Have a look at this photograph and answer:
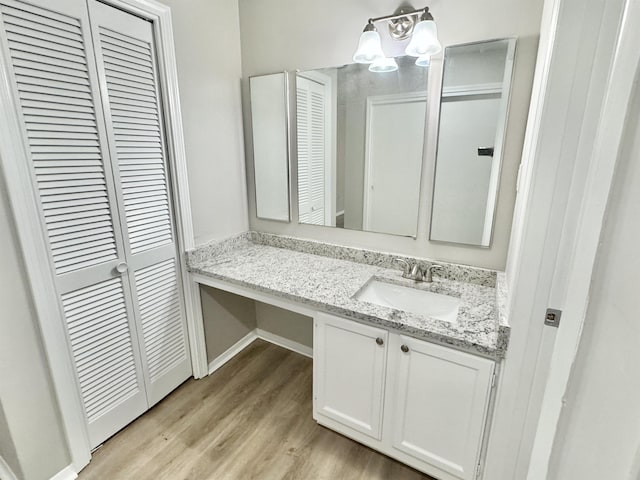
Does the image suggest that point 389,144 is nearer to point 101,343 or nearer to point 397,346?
point 397,346

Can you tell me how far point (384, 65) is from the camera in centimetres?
161

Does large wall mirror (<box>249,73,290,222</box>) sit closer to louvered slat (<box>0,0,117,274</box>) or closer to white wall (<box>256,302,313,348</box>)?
white wall (<box>256,302,313,348</box>)

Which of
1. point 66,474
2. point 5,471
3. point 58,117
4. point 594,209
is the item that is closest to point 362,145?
point 58,117

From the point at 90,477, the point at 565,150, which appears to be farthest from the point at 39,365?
the point at 565,150

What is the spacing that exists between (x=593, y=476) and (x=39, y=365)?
1694mm

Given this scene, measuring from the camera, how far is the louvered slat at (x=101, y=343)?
139cm

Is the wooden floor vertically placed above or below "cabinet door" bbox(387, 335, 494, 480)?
below

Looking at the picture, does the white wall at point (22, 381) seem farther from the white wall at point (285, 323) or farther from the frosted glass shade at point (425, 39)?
the frosted glass shade at point (425, 39)

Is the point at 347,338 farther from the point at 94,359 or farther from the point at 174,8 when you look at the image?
the point at 174,8

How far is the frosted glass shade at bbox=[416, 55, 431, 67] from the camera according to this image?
1.50 metres

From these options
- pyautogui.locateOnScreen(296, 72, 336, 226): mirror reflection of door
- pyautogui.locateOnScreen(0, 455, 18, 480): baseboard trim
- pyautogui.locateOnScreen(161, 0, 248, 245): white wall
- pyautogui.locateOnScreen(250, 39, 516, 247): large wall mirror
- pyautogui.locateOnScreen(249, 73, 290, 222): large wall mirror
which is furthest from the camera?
pyautogui.locateOnScreen(249, 73, 290, 222): large wall mirror

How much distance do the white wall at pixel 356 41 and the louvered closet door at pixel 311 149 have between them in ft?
0.29

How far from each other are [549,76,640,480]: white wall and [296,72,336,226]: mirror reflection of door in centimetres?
173

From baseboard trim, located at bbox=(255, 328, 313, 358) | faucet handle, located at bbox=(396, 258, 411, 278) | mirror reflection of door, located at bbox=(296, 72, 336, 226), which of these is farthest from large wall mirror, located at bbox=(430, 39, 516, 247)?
baseboard trim, located at bbox=(255, 328, 313, 358)
